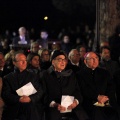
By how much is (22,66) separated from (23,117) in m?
0.97

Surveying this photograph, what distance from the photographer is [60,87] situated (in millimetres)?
7559

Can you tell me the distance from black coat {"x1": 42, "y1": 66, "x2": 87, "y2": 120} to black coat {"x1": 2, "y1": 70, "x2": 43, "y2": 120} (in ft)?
0.71

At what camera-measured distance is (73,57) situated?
9.62 meters

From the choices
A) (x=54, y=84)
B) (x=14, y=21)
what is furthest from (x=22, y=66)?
(x=14, y=21)

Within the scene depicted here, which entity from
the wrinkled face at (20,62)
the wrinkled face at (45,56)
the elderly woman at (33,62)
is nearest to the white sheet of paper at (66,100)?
the wrinkled face at (20,62)

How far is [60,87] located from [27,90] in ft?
2.11

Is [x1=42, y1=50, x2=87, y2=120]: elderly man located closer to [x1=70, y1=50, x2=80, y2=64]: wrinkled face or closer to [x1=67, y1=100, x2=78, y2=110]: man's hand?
[x1=67, y1=100, x2=78, y2=110]: man's hand

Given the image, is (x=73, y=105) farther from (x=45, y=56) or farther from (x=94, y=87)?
(x=45, y=56)

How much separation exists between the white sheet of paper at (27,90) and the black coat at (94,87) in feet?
3.41

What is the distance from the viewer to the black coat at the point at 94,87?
772 cm

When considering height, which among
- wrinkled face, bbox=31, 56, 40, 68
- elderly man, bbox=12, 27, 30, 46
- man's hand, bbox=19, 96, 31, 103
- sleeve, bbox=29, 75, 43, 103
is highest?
elderly man, bbox=12, 27, 30, 46

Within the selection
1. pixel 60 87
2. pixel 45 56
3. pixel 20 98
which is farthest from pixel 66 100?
pixel 45 56

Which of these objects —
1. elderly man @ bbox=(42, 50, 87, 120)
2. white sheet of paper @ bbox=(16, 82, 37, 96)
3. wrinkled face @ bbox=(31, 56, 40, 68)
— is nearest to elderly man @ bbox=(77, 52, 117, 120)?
elderly man @ bbox=(42, 50, 87, 120)

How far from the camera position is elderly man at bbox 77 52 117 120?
25.3ft
